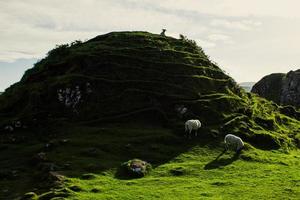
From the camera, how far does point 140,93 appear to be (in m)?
70.6

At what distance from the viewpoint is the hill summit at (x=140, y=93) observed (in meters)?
66.9

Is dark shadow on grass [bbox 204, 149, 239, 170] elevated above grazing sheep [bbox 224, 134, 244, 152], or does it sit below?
below

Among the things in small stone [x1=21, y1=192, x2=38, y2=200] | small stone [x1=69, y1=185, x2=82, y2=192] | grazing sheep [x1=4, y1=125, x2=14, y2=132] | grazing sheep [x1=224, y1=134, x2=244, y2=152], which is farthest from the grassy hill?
grazing sheep [x1=224, y1=134, x2=244, y2=152]

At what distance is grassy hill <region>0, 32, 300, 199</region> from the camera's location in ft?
143

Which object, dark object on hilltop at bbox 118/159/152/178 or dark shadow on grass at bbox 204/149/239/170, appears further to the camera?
dark shadow on grass at bbox 204/149/239/170

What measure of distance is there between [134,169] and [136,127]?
1845 cm

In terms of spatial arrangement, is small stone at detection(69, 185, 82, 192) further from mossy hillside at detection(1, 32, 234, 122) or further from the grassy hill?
mossy hillside at detection(1, 32, 234, 122)

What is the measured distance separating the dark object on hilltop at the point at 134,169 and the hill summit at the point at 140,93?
58.7 feet

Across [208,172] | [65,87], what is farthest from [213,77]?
[208,172]

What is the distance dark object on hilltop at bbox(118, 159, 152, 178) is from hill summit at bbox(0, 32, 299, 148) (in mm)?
17900

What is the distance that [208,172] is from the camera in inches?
1880

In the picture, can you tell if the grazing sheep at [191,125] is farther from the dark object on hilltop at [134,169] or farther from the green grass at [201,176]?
the dark object on hilltop at [134,169]

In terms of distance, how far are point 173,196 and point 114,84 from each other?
35.2 meters

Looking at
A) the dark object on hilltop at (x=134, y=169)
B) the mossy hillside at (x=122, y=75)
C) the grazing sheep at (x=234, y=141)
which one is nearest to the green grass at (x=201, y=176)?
the dark object on hilltop at (x=134, y=169)
